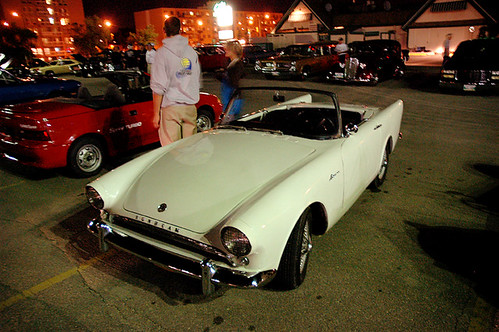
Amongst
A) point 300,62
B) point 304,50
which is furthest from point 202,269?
point 304,50

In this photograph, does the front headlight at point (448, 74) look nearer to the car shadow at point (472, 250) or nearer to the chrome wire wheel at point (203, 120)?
the chrome wire wheel at point (203, 120)

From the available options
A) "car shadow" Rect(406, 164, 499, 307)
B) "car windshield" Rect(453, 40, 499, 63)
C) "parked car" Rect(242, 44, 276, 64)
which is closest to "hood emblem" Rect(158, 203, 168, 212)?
"car shadow" Rect(406, 164, 499, 307)

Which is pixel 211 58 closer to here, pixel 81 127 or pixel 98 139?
pixel 98 139

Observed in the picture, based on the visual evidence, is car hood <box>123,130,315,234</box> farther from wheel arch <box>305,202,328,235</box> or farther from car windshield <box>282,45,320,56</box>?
car windshield <box>282,45,320,56</box>

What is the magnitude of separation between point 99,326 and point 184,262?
0.73 m

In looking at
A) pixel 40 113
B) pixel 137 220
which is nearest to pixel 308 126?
pixel 137 220

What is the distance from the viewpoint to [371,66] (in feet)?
46.3

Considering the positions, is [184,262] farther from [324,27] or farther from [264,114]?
[324,27]

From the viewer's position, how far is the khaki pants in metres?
4.57

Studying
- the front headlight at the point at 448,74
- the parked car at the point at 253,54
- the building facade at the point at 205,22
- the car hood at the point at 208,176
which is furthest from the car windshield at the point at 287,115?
the building facade at the point at 205,22

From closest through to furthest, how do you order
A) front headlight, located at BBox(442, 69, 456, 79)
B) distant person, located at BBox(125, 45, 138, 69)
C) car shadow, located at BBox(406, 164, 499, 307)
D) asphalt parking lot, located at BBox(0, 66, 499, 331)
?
asphalt parking lot, located at BBox(0, 66, 499, 331) → car shadow, located at BBox(406, 164, 499, 307) → front headlight, located at BBox(442, 69, 456, 79) → distant person, located at BBox(125, 45, 138, 69)

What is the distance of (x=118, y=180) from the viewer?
10.2 ft

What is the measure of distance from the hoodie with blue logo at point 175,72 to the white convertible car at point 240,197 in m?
0.89

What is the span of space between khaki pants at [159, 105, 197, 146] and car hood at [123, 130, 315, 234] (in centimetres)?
102
